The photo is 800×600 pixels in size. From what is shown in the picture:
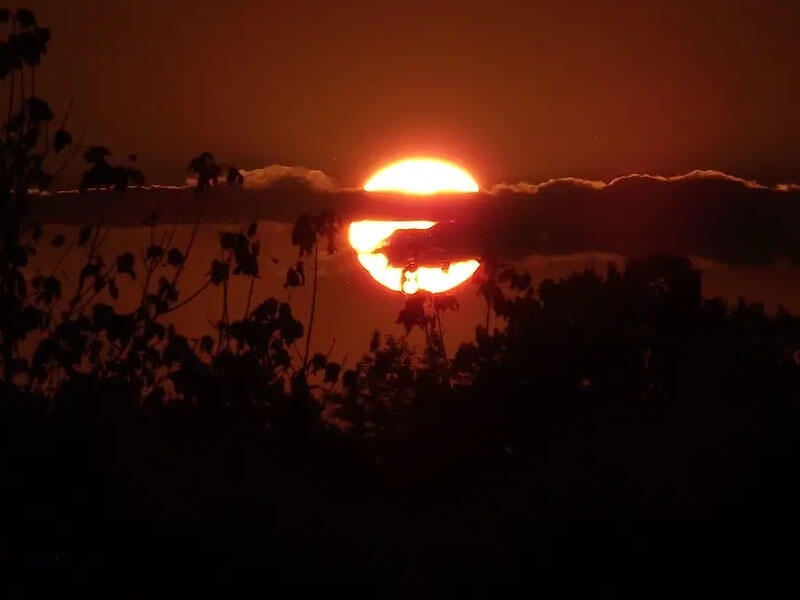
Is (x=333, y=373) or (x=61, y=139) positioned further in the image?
(x=333, y=373)

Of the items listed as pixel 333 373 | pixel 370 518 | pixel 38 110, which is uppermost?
pixel 38 110

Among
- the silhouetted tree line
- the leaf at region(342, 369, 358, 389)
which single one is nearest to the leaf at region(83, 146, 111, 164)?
the silhouetted tree line

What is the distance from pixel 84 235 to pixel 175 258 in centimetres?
80

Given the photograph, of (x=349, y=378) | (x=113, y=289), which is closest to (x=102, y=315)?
(x=113, y=289)

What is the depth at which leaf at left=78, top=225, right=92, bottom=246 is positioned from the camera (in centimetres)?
1277

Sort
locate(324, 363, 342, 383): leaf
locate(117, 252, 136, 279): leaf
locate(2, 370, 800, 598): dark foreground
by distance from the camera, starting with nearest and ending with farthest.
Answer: locate(2, 370, 800, 598): dark foreground, locate(117, 252, 136, 279): leaf, locate(324, 363, 342, 383): leaf

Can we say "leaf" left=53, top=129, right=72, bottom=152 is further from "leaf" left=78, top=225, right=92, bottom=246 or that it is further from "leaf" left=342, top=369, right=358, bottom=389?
Result: "leaf" left=342, top=369, right=358, bottom=389

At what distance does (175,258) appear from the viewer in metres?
12.7

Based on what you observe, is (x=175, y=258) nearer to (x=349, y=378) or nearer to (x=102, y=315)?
(x=102, y=315)

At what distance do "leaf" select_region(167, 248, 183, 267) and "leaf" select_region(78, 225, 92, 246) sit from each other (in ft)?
2.28

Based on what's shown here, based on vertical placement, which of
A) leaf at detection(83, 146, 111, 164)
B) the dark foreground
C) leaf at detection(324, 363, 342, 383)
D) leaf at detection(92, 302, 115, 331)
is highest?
leaf at detection(83, 146, 111, 164)

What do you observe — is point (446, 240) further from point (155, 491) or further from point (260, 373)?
point (155, 491)

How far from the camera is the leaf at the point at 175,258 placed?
41.5 ft

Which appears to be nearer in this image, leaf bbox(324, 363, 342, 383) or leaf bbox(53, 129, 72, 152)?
leaf bbox(53, 129, 72, 152)
